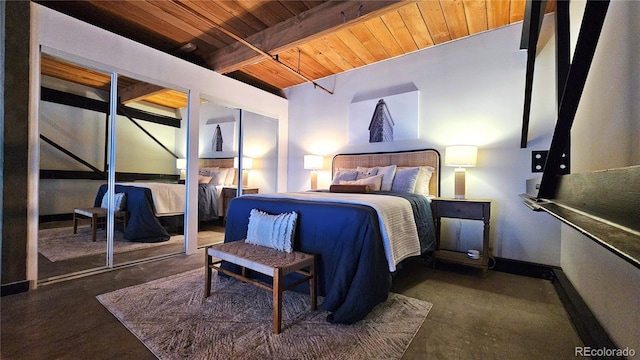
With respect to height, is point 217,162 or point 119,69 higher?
point 119,69

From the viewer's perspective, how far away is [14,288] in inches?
83.4

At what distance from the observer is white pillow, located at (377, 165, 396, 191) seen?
10.8 feet

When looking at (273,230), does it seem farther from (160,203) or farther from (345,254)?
(160,203)

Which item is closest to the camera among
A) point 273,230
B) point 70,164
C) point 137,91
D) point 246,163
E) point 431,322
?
point 431,322

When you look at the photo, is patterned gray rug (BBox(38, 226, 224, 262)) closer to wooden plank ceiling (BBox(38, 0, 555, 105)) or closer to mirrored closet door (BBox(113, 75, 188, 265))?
mirrored closet door (BBox(113, 75, 188, 265))

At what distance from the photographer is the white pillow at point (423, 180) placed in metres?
3.20

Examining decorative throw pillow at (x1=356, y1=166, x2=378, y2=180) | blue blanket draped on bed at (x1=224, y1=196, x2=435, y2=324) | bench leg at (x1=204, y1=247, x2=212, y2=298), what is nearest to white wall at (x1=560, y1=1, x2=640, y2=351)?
blue blanket draped on bed at (x1=224, y1=196, x2=435, y2=324)

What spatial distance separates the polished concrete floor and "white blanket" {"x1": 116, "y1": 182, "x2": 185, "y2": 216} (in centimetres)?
90

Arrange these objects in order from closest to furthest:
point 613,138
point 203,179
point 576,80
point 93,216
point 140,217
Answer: point 576,80 < point 613,138 < point 93,216 < point 140,217 < point 203,179

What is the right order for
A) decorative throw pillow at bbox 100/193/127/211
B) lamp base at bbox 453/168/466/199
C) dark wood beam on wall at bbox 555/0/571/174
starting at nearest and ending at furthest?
dark wood beam on wall at bbox 555/0/571/174 < decorative throw pillow at bbox 100/193/127/211 < lamp base at bbox 453/168/466/199

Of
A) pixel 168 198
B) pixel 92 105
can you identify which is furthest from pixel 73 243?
pixel 92 105

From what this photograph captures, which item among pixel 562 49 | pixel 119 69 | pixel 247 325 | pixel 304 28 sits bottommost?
pixel 247 325

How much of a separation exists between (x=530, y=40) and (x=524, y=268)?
7.24 feet

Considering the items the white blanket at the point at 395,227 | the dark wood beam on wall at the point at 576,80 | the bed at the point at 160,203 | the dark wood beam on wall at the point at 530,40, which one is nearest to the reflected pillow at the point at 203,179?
the bed at the point at 160,203
